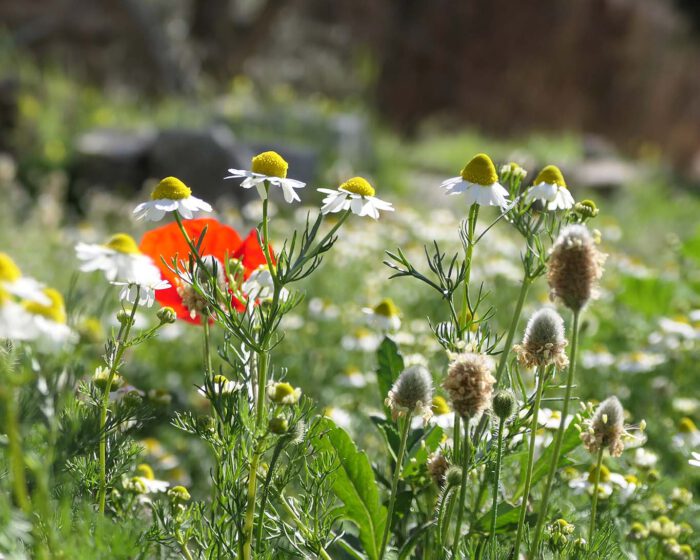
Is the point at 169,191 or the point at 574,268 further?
the point at 169,191

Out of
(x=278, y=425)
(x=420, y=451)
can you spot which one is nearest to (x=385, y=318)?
(x=420, y=451)

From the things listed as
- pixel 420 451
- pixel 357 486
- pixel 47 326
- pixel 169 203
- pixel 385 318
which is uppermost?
pixel 385 318

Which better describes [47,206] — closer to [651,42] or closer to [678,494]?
[678,494]

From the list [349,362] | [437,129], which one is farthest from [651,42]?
[349,362]

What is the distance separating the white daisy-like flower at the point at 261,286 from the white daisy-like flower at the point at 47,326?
0.38 metres

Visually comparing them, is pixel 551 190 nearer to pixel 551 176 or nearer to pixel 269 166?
pixel 551 176

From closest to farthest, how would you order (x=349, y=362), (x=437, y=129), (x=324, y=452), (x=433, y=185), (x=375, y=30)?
(x=324, y=452) → (x=349, y=362) → (x=433, y=185) → (x=437, y=129) → (x=375, y=30)

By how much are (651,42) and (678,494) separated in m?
15.5

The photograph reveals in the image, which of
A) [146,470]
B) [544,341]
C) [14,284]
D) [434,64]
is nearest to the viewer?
[14,284]

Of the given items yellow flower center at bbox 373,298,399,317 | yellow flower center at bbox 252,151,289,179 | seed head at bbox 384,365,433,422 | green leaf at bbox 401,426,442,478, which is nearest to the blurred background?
yellow flower center at bbox 373,298,399,317

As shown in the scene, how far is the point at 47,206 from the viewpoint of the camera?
5.52 metres

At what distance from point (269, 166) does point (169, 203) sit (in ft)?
0.52

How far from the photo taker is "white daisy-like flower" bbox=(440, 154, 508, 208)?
4.24ft

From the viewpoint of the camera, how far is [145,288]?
1.27 m
